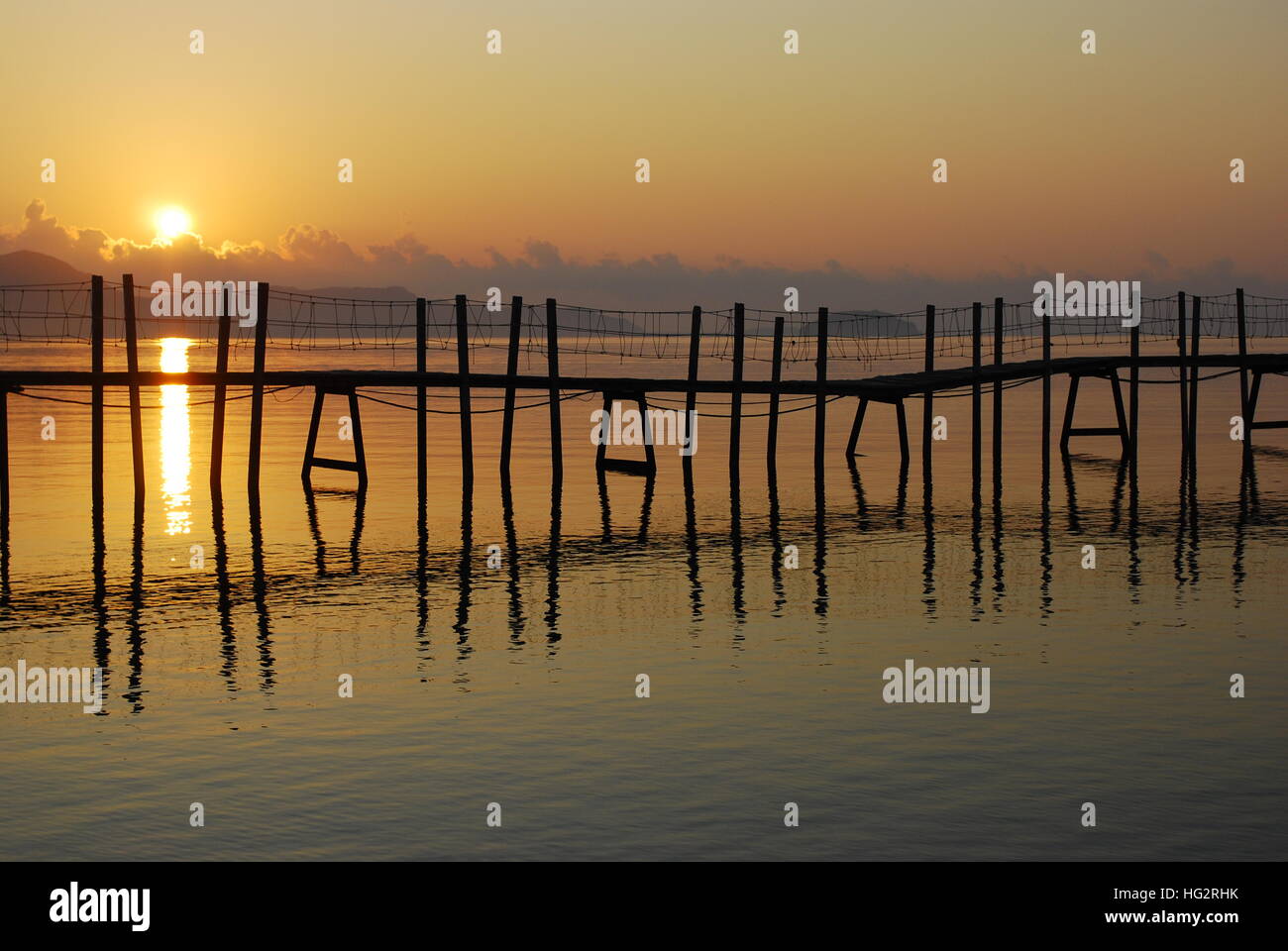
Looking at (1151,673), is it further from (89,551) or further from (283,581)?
(89,551)

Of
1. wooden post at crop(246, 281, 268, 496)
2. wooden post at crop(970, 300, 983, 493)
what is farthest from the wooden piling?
wooden post at crop(246, 281, 268, 496)

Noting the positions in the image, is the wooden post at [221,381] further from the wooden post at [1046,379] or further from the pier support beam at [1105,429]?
the pier support beam at [1105,429]

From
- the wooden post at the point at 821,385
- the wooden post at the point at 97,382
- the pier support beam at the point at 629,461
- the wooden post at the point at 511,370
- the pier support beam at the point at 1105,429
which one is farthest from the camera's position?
the pier support beam at the point at 1105,429

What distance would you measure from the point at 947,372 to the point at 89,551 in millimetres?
22418

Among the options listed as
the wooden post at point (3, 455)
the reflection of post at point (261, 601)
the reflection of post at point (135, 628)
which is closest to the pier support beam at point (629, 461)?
the reflection of post at point (261, 601)

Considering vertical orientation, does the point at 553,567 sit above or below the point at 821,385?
below

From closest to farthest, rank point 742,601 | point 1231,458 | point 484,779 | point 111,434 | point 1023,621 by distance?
point 484,779 → point 1023,621 → point 742,601 → point 1231,458 → point 111,434

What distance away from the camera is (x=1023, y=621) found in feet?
56.1

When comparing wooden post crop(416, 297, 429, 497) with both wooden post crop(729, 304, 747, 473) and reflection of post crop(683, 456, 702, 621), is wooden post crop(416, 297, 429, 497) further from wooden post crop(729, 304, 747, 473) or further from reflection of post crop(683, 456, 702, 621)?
wooden post crop(729, 304, 747, 473)

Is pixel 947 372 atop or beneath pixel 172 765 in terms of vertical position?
atop

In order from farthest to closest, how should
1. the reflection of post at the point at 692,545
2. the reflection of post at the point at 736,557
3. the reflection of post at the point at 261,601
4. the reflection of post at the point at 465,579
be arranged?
1. the reflection of post at the point at 692,545
2. the reflection of post at the point at 736,557
3. the reflection of post at the point at 465,579
4. the reflection of post at the point at 261,601

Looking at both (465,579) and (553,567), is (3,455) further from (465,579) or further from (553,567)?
(553,567)

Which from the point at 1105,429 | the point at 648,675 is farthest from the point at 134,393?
the point at 1105,429
